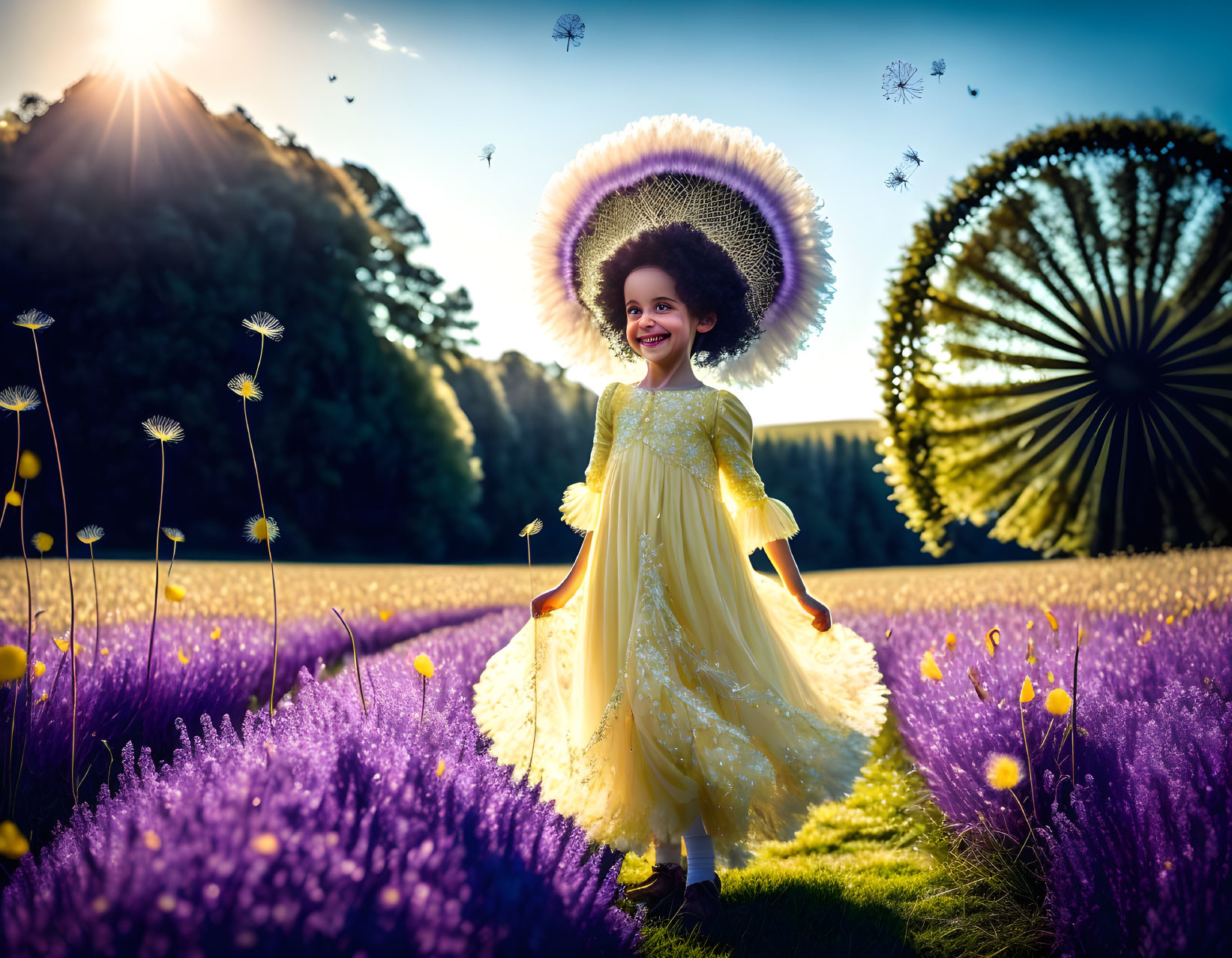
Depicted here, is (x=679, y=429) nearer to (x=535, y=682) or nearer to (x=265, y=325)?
(x=535, y=682)

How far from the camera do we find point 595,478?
2.64 metres

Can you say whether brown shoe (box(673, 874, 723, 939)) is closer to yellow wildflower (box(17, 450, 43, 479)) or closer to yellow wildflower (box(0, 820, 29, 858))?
yellow wildflower (box(0, 820, 29, 858))

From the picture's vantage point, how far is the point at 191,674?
2.75 meters

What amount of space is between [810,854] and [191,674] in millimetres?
2611

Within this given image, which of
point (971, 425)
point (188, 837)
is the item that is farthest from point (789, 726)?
point (971, 425)

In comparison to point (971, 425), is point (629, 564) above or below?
below

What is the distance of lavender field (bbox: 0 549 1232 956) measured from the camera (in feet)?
3.30

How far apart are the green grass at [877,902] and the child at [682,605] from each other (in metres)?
0.19

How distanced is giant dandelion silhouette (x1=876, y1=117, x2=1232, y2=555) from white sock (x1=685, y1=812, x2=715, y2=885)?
539 cm

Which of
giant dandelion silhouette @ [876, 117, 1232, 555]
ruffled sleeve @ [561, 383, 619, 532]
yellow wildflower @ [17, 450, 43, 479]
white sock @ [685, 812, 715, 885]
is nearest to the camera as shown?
yellow wildflower @ [17, 450, 43, 479]

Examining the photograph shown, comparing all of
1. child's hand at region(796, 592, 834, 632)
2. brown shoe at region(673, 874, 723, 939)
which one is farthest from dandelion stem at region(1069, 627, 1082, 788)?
brown shoe at region(673, 874, 723, 939)

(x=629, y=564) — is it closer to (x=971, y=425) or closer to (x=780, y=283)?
(x=780, y=283)

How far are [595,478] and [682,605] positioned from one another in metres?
0.68

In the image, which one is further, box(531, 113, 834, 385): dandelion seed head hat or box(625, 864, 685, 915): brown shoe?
box(531, 113, 834, 385): dandelion seed head hat
